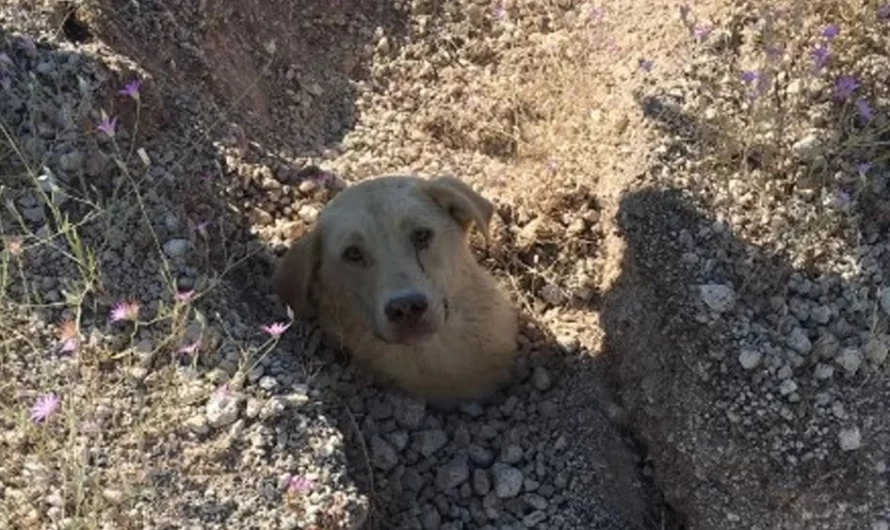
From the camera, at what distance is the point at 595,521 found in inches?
179

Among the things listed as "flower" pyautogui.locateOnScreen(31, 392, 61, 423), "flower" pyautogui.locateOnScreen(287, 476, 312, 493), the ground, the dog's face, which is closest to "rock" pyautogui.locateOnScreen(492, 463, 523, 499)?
the ground

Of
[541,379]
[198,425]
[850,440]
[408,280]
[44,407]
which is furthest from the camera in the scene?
[541,379]

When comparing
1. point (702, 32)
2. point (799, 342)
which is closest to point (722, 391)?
point (799, 342)

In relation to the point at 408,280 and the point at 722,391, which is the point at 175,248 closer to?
the point at 408,280

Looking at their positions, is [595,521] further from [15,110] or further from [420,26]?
[420,26]

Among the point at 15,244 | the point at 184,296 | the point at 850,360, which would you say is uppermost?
the point at 15,244

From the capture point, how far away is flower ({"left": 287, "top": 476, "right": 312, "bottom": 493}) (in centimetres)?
395

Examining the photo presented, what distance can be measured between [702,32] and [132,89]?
2345 mm

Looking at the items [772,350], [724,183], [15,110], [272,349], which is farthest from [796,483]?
[15,110]

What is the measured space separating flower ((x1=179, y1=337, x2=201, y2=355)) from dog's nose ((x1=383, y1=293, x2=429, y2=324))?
0.74 metres

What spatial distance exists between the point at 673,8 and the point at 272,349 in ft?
8.70

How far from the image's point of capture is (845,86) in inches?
187

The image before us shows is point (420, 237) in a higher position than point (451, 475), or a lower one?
higher

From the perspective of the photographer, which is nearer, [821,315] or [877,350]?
[877,350]
